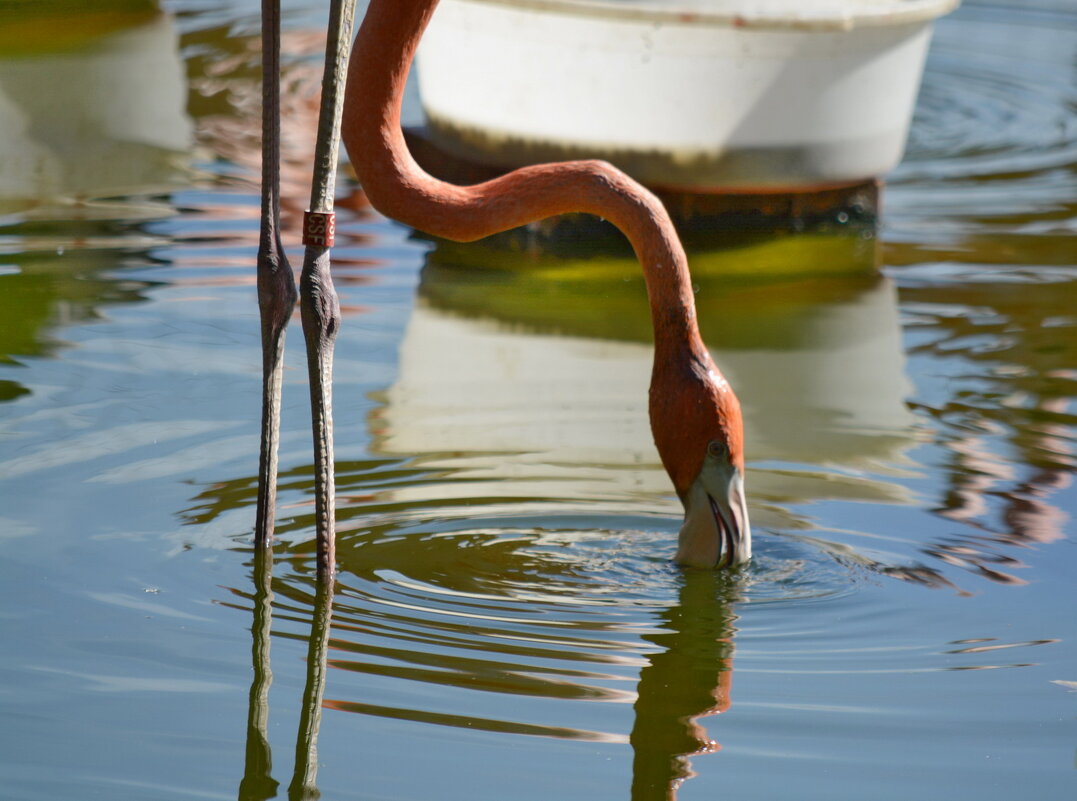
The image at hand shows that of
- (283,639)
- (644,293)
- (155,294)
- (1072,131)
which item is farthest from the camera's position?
(1072,131)

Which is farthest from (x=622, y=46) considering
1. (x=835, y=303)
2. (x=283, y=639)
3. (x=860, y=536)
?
(x=283, y=639)

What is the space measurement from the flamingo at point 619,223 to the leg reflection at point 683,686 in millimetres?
98

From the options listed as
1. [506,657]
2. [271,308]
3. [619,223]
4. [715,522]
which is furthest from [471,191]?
[506,657]

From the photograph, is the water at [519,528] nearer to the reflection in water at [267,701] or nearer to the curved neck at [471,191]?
the reflection in water at [267,701]

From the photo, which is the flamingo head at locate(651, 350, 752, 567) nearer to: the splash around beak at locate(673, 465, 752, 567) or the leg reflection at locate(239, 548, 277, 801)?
the splash around beak at locate(673, 465, 752, 567)

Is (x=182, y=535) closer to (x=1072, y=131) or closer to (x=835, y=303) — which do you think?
(x=835, y=303)

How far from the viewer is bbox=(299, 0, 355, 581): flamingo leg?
8.63 ft

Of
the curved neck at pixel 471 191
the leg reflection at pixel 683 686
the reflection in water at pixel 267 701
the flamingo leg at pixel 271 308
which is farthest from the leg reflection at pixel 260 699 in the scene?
the curved neck at pixel 471 191

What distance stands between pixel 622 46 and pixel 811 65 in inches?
24.5

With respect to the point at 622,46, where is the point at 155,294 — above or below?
below

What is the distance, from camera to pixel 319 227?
2.72 meters

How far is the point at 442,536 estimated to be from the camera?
3037 mm

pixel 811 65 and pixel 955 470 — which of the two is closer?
pixel 955 470

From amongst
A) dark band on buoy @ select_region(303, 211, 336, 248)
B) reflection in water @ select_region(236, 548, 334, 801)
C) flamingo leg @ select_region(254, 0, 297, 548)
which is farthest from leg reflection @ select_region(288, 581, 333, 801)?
dark band on buoy @ select_region(303, 211, 336, 248)
